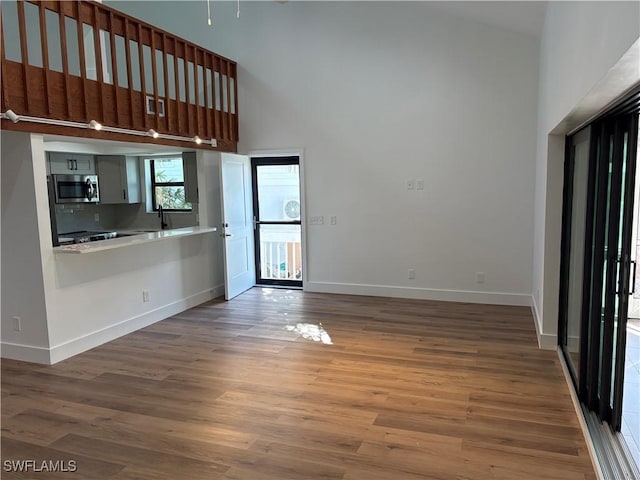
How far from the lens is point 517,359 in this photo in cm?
392

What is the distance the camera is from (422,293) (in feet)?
19.8

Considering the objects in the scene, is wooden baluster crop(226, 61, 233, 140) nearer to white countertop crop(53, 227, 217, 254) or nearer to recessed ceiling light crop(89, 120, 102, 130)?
white countertop crop(53, 227, 217, 254)

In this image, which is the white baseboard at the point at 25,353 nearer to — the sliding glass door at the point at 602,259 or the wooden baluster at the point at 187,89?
the wooden baluster at the point at 187,89

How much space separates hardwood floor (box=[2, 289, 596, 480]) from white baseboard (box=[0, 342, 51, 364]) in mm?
107

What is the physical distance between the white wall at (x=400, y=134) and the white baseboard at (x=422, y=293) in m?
0.02

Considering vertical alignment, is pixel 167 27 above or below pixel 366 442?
above

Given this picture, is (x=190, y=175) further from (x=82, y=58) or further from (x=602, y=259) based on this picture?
(x=602, y=259)

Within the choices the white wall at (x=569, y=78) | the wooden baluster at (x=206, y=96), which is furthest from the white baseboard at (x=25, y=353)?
the white wall at (x=569, y=78)

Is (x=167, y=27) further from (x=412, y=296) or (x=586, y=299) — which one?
(x=586, y=299)

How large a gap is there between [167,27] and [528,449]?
697cm

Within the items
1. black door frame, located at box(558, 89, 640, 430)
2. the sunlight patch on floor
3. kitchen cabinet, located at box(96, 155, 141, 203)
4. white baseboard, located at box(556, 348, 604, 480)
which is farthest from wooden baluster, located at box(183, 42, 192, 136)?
white baseboard, located at box(556, 348, 604, 480)

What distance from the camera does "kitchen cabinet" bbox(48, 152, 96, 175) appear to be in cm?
624

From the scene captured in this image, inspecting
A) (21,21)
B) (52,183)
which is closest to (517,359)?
(21,21)

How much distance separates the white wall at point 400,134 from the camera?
17.9 ft
